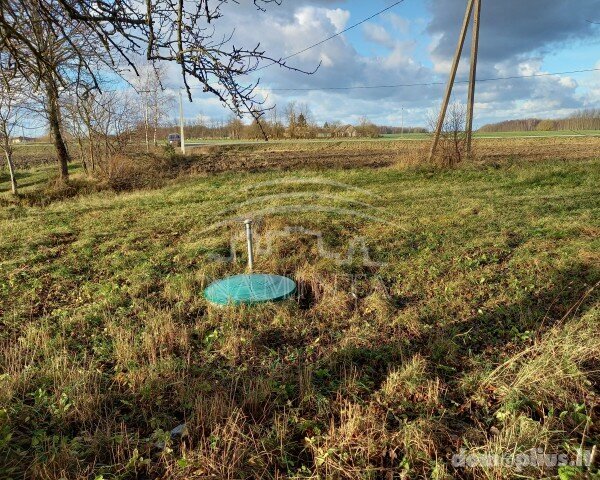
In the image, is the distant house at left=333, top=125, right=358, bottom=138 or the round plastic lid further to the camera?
the distant house at left=333, top=125, right=358, bottom=138

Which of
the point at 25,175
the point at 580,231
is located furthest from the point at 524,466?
the point at 25,175

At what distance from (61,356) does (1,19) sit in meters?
2.62

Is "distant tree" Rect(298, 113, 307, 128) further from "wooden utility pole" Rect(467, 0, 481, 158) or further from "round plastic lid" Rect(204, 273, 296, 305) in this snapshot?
"round plastic lid" Rect(204, 273, 296, 305)

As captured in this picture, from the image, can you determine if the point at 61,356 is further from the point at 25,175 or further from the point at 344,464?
the point at 25,175

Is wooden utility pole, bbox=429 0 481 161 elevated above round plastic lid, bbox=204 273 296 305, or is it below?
above

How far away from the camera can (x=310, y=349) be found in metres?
3.80

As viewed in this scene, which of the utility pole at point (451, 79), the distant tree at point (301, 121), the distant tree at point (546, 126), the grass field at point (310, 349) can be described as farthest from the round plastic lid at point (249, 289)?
the distant tree at point (546, 126)

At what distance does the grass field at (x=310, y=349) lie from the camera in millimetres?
2529

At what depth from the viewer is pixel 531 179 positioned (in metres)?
11.3

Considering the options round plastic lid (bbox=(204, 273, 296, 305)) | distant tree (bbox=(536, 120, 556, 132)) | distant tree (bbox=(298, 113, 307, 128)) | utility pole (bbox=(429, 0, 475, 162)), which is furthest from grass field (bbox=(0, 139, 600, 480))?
distant tree (bbox=(536, 120, 556, 132))

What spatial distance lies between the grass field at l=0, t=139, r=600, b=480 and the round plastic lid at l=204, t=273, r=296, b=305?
14cm

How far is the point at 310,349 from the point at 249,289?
4.45 ft

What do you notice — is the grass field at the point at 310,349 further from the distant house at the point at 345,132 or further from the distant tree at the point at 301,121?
the distant house at the point at 345,132

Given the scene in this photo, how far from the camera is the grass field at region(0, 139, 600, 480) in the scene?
2529 mm
